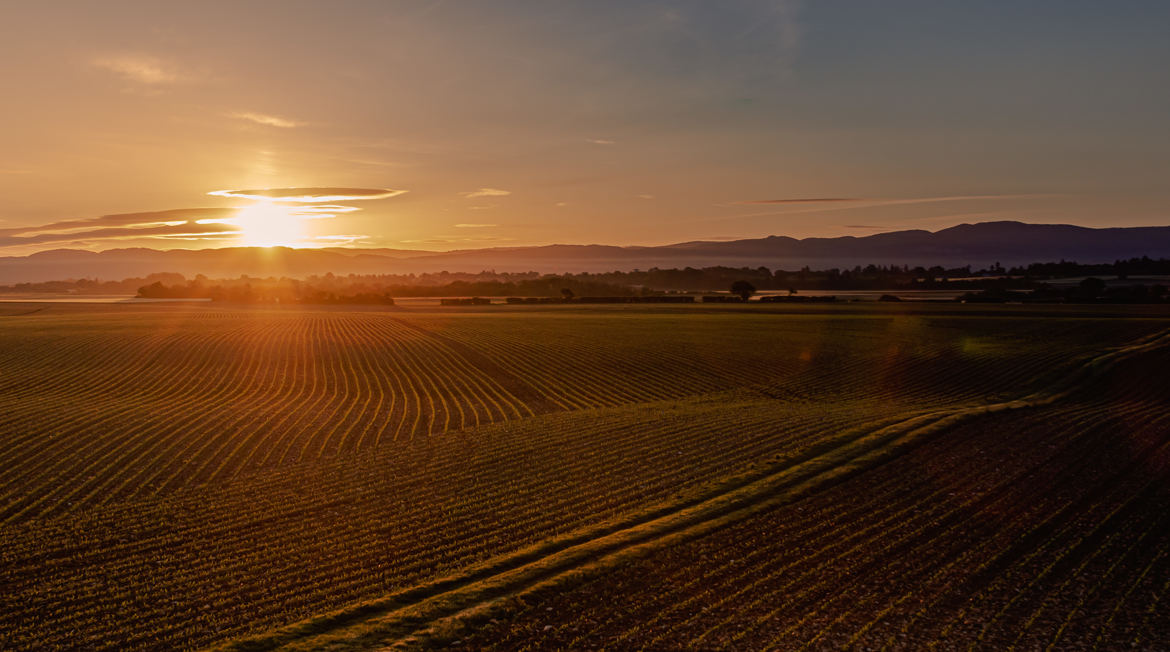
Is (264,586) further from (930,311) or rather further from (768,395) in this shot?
(930,311)

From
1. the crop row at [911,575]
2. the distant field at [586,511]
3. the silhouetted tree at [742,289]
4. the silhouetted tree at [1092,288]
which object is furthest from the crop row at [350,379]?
the silhouetted tree at [742,289]

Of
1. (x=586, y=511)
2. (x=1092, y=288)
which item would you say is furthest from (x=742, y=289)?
(x=586, y=511)

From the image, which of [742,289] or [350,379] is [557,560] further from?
[742,289]

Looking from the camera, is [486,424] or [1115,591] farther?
[486,424]

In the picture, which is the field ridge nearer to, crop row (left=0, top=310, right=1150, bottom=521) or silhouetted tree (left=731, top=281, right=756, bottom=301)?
crop row (left=0, top=310, right=1150, bottom=521)

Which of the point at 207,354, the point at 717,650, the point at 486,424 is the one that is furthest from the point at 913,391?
the point at 207,354
